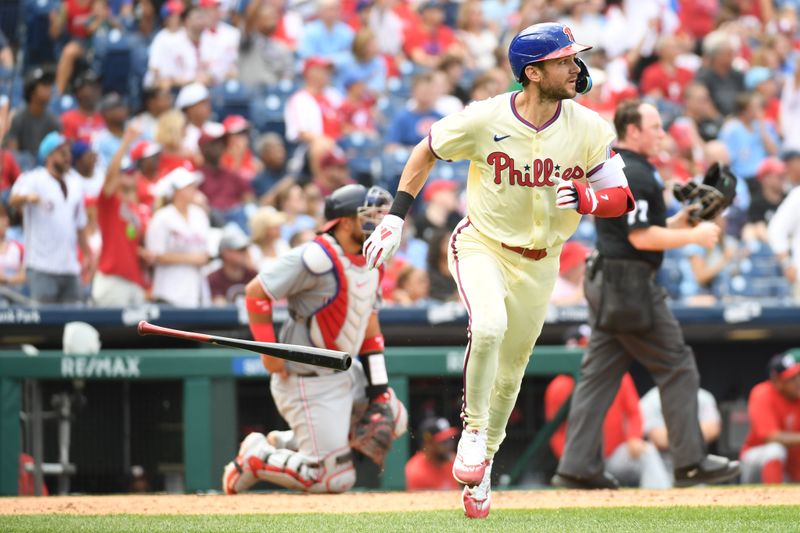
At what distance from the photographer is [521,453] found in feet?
28.0

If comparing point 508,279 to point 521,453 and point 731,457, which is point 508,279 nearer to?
point 521,453

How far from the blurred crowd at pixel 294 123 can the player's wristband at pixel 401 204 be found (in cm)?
405

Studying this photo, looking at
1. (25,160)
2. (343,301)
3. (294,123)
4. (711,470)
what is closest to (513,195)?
(343,301)

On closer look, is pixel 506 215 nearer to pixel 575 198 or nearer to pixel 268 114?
pixel 575 198

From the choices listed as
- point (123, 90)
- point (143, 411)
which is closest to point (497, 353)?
point (143, 411)

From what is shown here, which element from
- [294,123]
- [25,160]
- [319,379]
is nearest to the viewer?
[319,379]

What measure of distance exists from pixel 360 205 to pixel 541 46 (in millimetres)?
1623

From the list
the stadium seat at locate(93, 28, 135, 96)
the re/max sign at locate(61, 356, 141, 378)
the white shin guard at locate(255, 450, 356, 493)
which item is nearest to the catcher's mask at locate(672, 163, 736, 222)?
the white shin guard at locate(255, 450, 356, 493)

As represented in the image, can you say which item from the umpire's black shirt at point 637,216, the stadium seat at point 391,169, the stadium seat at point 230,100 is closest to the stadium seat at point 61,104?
the stadium seat at point 230,100

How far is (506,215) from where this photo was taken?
530 cm

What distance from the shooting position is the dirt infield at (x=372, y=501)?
5.86 m

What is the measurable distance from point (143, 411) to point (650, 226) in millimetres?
3277

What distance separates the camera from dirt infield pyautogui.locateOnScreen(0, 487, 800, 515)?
19.2 feet

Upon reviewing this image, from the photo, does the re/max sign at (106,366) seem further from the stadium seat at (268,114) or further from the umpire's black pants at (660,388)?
the stadium seat at (268,114)
